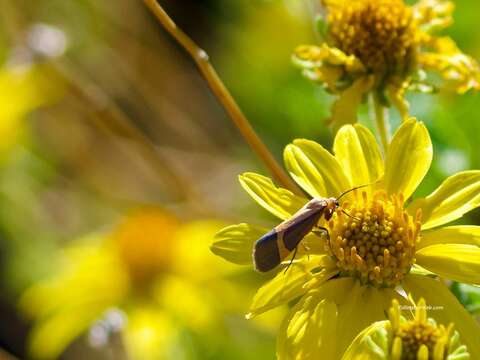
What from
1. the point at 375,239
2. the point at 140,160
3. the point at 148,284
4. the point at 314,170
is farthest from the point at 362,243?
the point at 140,160

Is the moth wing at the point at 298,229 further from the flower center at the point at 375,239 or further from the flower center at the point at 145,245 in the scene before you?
the flower center at the point at 145,245

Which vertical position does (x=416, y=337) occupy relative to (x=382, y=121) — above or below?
below

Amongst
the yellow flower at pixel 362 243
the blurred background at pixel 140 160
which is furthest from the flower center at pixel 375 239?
the blurred background at pixel 140 160

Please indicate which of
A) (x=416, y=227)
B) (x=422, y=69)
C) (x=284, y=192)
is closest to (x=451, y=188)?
(x=416, y=227)

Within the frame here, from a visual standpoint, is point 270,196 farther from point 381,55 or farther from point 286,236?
point 381,55

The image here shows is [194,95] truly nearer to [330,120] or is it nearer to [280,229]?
[330,120]

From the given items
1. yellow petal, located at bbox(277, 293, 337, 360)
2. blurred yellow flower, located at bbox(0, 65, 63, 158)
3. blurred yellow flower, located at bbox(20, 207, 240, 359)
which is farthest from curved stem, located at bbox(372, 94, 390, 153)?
blurred yellow flower, located at bbox(0, 65, 63, 158)
